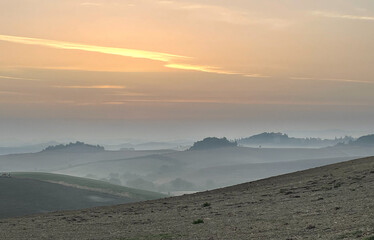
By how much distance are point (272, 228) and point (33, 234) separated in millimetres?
21761

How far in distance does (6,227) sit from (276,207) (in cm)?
2764

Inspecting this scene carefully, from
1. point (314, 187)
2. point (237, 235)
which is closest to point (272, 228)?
point (237, 235)

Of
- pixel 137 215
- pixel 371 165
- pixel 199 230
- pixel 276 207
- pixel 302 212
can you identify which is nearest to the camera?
pixel 199 230

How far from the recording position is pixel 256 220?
36.3m

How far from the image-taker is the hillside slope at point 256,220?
28.7 metres

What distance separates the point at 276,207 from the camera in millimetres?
42656

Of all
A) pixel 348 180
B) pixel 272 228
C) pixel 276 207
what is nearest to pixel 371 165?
pixel 348 180

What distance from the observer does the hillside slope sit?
28.7 meters

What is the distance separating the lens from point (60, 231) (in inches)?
1604

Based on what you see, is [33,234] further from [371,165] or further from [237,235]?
[371,165]

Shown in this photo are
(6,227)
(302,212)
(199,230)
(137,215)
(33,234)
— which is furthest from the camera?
(137,215)

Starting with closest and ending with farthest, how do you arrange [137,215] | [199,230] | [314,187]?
1. [199,230]
2. [137,215]
3. [314,187]

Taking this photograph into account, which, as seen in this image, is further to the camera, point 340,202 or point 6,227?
point 6,227

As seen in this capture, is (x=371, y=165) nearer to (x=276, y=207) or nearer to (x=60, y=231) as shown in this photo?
(x=276, y=207)
